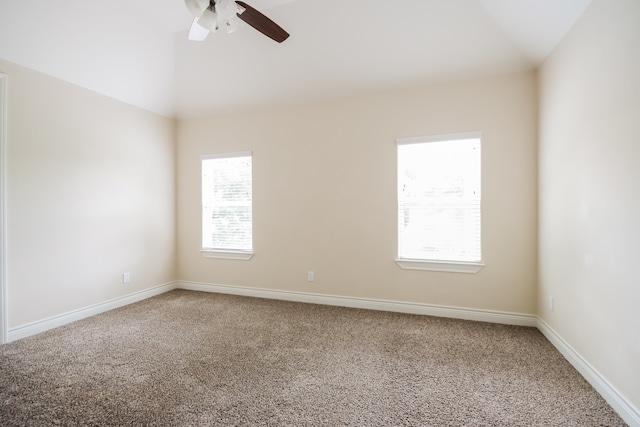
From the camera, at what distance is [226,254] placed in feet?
15.0

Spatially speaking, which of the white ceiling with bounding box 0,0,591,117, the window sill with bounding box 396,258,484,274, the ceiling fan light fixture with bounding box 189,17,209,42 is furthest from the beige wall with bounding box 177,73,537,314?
the ceiling fan light fixture with bounding box 189,17,209,42

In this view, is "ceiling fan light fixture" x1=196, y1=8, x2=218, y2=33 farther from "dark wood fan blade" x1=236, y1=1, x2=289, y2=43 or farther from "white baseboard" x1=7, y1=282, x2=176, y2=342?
"white baseboard" x1=7, y1=282, x2=176, y2=342

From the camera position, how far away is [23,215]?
2994 millimetres

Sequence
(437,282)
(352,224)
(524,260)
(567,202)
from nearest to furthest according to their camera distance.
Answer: (567,202)
(524,260)
(437,282)
(352,224)

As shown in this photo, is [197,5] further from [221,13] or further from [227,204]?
[227,204]

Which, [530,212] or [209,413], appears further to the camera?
[530,212]

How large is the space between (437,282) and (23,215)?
172 inches

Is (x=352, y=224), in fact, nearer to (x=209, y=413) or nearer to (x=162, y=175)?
(x=209, y=413)

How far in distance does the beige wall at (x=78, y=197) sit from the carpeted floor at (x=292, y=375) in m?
0.54

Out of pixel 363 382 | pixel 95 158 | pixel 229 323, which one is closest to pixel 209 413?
pixel 363 382

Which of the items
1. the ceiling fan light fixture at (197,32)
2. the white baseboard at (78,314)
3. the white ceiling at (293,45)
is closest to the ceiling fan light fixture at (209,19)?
the ceiling fan light fixture at (197,32)

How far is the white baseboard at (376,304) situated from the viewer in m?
3.27

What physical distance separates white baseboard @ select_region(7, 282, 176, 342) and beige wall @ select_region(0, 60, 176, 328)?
0.07m

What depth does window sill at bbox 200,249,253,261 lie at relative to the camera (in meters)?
4.44
